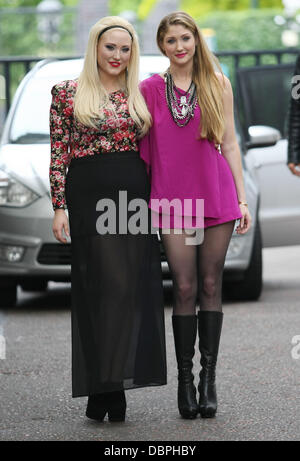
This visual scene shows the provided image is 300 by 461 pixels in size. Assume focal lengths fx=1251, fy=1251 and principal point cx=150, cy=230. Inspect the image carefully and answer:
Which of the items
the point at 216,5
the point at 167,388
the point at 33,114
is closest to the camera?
the point at 167,388

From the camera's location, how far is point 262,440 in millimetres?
4957

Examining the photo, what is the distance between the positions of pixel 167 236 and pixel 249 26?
29.5 meters

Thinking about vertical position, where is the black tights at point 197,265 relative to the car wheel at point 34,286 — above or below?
above

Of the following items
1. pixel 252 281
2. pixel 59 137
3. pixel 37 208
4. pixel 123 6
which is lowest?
pixel 123 6

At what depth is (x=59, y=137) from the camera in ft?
17.5

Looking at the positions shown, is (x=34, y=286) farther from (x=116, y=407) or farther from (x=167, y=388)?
(x=116, y=407)

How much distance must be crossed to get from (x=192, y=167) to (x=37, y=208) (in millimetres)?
3557

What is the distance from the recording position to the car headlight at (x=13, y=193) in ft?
29.0

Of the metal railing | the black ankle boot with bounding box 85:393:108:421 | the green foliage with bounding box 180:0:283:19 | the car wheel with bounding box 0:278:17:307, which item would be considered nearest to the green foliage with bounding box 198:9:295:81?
the green foliage with bounding box 180:0:283:19

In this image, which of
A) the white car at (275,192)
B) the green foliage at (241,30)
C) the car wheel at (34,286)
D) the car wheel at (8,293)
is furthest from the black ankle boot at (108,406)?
the green foliage at (241,30)

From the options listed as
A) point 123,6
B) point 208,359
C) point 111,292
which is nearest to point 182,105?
point 111,292

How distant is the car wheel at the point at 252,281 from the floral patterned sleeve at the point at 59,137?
3.98m

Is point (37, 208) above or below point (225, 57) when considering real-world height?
above

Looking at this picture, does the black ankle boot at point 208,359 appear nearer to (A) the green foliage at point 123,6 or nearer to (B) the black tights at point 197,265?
(B) the black tights at point 197,265
